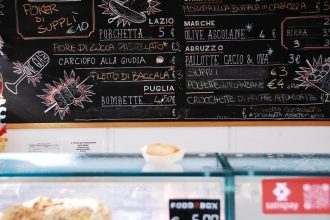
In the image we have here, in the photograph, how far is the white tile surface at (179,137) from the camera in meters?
4.38

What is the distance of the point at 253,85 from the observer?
4.32 meters

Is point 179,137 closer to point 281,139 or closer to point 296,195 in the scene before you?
point 281,139

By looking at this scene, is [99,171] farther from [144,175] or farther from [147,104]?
[147,104]

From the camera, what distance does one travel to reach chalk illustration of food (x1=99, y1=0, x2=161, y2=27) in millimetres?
4371

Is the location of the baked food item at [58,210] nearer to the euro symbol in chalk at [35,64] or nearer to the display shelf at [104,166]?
the display shelf at [104,166]

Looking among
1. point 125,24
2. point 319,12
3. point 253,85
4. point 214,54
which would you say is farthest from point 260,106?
point 125,24

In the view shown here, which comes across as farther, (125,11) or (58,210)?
(125,11)

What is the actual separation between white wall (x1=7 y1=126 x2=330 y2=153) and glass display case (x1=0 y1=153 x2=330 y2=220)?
2417 millimetres

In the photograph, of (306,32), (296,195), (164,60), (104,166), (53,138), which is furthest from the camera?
(53,138)

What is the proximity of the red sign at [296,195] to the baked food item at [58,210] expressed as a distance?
72 cm

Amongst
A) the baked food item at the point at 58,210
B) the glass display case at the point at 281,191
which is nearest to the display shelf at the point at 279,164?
the glass display case at the point at 281,191

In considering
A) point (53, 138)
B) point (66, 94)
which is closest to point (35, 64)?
point (66, 94)

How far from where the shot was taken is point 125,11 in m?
4.39

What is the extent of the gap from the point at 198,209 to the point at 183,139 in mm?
2652
